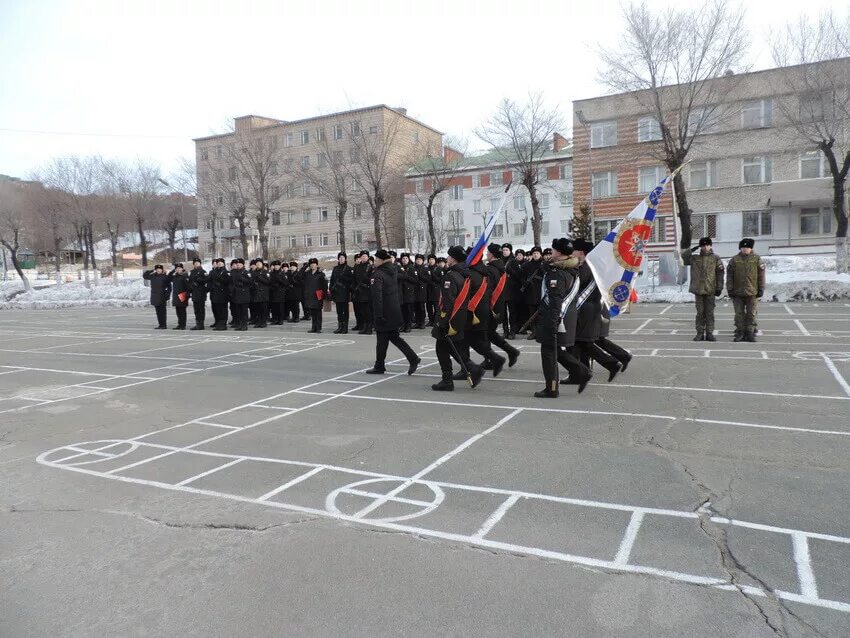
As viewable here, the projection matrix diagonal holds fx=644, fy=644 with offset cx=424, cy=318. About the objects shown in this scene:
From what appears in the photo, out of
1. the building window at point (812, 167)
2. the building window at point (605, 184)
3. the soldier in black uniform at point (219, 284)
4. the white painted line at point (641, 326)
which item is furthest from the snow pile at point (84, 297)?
the building window at point (812, 167)

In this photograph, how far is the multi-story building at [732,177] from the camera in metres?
37.7

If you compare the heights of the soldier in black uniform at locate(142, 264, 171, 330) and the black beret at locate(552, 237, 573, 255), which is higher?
the black beret at locate(552, 237, 573, 255)

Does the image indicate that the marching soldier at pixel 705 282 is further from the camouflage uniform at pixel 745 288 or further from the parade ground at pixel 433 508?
the parade ground at pixel 433 508

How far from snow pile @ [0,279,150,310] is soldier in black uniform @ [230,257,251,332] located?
17437 millimetres

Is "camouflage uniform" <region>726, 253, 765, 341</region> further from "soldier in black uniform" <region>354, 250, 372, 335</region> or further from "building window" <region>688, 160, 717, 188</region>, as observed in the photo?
"building window" <region>688, 160, 717, 188</region>

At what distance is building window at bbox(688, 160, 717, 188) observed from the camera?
1614 inches

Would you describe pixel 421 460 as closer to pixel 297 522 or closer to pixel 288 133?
pixel 297 522

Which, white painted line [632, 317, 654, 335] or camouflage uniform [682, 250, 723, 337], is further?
white painted line [632, 317, 654, 335]

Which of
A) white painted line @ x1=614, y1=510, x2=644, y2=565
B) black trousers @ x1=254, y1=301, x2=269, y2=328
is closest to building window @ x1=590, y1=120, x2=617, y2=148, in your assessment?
black trousers @ x1=254, y1=301, x2=269, y2=328

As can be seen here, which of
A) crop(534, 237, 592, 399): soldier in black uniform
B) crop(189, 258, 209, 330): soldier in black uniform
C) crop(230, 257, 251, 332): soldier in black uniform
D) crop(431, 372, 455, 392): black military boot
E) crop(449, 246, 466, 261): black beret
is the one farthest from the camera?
crop(189, 258, 209, 330): soldier in black uniform

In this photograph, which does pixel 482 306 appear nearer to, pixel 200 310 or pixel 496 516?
pixel 496 516

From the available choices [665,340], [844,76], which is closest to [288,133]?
[844,76]

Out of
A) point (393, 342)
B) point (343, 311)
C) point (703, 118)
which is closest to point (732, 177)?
point (703, 118)

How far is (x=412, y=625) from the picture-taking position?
3.11 metres
